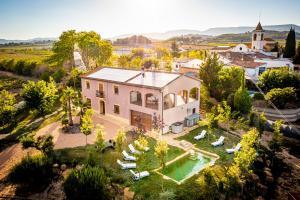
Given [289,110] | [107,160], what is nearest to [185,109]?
[107,160]

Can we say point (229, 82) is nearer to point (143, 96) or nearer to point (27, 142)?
point (143, 96)

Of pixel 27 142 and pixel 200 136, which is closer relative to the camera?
pixel 27 142

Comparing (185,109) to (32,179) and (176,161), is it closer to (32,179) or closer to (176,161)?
(176,161)

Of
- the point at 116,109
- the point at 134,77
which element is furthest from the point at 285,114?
the point at 116,109

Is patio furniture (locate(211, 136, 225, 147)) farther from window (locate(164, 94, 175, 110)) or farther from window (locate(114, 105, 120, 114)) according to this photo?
window (locate(114, 105, 120, 114))

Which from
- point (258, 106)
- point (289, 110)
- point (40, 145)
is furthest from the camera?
point (258, 106)

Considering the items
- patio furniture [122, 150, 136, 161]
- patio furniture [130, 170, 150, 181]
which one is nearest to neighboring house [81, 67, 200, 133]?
patio furniture [122, 150, 136, 161]

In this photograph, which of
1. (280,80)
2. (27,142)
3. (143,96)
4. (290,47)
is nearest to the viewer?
(27,142)
